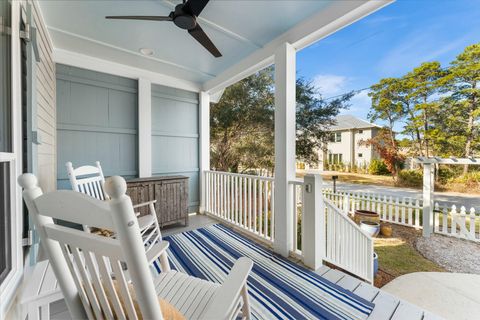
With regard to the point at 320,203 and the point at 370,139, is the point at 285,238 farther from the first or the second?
the point at 370,139

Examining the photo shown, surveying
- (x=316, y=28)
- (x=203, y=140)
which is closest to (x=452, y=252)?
(x=316, y=28)

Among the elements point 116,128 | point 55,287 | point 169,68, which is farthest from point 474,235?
point 116,128

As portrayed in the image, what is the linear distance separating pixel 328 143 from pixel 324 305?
3.77m

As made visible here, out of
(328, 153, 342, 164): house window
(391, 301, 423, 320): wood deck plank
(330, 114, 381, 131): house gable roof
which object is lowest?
(391, 301, 423, 320): wood deck plank

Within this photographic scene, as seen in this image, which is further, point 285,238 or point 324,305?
point 285,238

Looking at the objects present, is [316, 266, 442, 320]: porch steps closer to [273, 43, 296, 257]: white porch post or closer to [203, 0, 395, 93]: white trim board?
[273, 43, 296, 257]: white porch post

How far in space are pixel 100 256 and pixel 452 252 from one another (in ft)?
15.4

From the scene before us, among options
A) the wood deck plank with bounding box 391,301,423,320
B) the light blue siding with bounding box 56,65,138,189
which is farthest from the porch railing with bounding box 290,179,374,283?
the light blue siding with bounding box 56,65,138,189

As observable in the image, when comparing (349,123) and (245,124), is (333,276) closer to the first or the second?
(349,123)

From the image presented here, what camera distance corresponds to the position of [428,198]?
3.54 m

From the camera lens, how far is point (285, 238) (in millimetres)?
2441

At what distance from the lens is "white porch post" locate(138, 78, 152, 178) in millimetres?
3402

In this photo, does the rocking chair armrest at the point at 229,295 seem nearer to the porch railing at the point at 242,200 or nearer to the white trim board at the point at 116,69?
the porch railing at the point at 242,200

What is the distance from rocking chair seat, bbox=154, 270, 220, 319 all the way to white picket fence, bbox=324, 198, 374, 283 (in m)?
1.69
